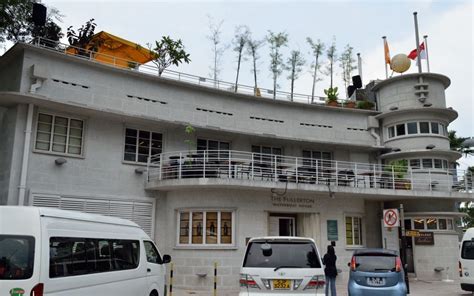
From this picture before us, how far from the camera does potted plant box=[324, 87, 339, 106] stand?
22.9 metres

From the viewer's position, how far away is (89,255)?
27.0 feet

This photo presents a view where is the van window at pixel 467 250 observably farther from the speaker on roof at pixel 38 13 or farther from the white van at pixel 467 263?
the speaker on roof at pixel 38 13

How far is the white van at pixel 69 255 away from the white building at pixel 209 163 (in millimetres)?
6322

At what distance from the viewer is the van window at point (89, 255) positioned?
7.40 metres

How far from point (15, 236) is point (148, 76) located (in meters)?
11.7

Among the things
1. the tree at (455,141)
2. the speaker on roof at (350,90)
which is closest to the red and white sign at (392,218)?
the speaker on roof at (350,90)

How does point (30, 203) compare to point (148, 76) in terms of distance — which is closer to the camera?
point (30, 203)

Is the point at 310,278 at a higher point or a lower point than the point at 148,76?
lower

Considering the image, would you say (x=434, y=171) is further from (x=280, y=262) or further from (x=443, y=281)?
(x=280, y=262)

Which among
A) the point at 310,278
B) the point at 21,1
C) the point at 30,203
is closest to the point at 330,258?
the point at 310,278

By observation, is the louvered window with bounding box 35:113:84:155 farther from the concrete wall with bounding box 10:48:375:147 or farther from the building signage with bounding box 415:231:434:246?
the building signage with bounding box 415:231:434:246

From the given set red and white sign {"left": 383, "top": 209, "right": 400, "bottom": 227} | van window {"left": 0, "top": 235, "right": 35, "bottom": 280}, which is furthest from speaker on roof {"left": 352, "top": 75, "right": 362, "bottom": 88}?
van window {"left": 0, "top": 235, "right": 35, "bottom": 280}

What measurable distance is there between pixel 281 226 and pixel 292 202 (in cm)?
139

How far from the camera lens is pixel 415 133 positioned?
71.5 feet
